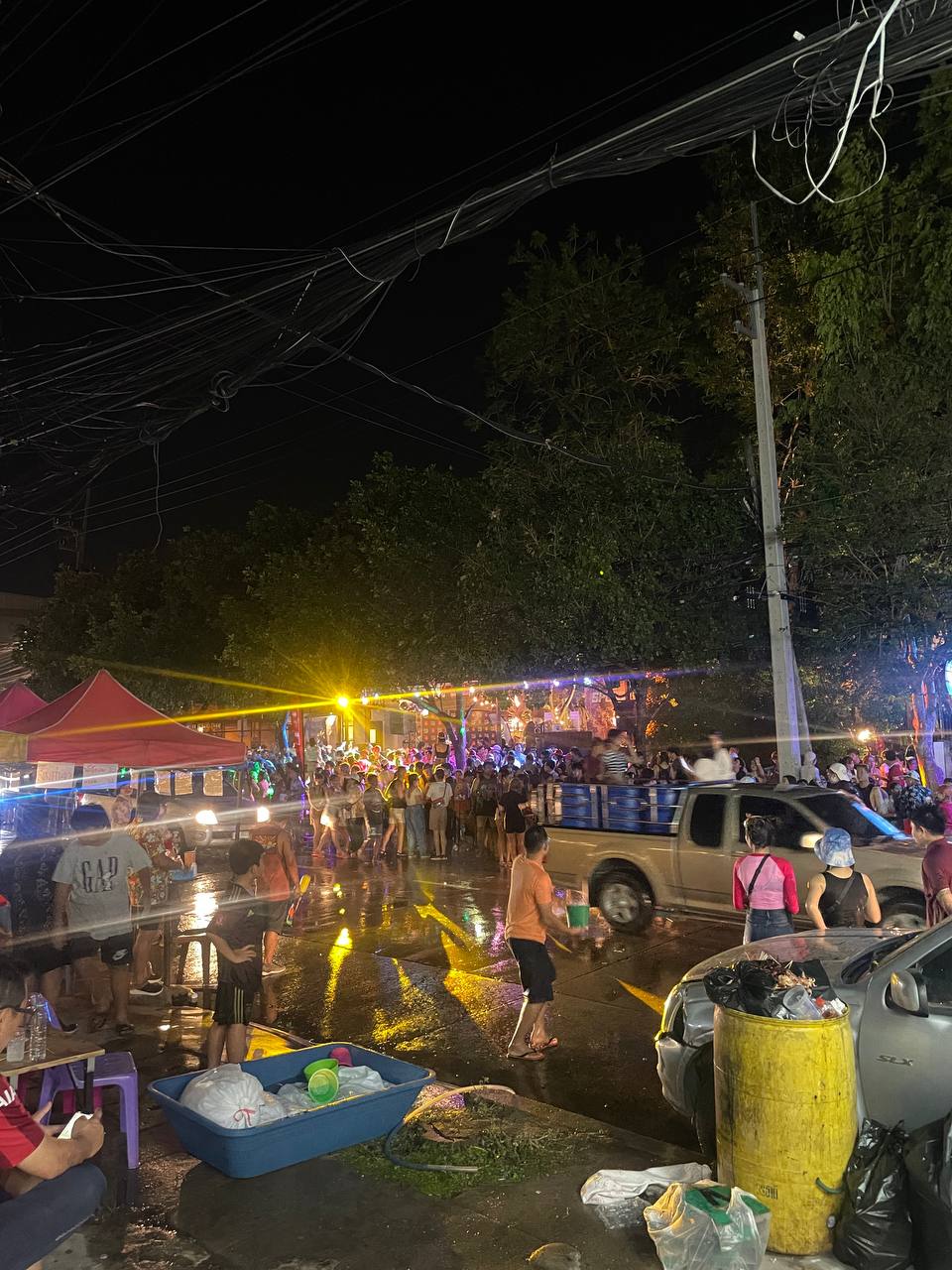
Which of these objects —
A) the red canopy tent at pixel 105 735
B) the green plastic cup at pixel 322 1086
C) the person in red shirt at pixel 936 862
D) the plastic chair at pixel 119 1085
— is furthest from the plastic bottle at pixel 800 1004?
the red canopy tent at pixel 105 735

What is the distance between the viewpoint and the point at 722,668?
2242 cm

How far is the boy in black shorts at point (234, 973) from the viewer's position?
5.85m

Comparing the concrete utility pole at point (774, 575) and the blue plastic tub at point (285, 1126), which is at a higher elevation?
the concrete utility pole at point (774, 575)

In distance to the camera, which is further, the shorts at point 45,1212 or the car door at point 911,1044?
the car door at point 911,1044

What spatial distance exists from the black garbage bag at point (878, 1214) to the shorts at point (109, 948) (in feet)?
18.4

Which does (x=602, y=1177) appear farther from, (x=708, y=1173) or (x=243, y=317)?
(x=243, y=317)

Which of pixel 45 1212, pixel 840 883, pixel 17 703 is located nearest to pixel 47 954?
pixel 45 1212

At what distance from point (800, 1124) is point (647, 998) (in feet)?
14.4

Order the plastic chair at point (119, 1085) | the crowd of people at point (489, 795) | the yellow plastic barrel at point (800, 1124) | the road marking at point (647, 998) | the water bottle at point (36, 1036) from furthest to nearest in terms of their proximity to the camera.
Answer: the crowd of people at point (489, 795)
the road marking at point (647, 998)
the plastic chair at point (119, 1085)
the water bottle at point (36, 1036)
the yellow plastic barrel at point (800, 1124)

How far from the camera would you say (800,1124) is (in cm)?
387

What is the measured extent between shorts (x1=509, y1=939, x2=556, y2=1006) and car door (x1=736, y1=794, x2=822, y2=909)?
3.23 m

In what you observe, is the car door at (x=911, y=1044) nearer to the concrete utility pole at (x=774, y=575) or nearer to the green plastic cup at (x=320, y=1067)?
the green plastic cup at (x=320, y=1067)

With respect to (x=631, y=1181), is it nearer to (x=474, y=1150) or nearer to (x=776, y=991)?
(x=474, y=1150)

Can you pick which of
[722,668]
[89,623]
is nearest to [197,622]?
[89,623]
